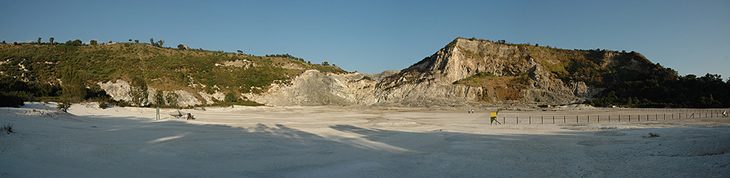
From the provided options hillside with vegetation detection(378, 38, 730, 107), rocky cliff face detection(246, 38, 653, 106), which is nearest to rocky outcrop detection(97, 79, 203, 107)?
rocky cliff face detection(246, 38, 653, 106)

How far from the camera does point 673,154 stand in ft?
25.6

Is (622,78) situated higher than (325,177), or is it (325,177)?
(622,78)

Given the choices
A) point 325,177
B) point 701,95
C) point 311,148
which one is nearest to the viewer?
point 325,177

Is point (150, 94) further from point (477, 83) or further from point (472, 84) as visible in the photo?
point (477, 83)

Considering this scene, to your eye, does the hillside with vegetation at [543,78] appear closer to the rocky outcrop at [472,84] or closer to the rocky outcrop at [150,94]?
the rocky outcrop at [472,84]

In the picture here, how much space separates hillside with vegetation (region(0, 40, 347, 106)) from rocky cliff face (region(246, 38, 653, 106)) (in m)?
6.52

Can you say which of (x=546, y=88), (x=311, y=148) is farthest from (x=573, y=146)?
(x=546, y=88)

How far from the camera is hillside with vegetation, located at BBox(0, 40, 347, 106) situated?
1973 inches

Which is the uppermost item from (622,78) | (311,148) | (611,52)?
(611,52)

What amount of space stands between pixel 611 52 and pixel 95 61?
99274mm

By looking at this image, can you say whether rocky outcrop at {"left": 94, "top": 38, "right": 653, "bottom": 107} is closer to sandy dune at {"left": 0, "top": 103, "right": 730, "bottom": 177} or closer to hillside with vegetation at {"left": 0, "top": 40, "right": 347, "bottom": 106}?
hillside with vegetation at {"left": 0, "top": 40, "right": 347, "bottom": 106}

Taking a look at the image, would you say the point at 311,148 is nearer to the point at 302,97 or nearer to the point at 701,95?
the point at 302,97

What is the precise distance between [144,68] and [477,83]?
61.3 m

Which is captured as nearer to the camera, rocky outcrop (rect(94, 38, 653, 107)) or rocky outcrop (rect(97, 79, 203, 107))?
rocky outcrop (rect(97, 79, 203, 107))
